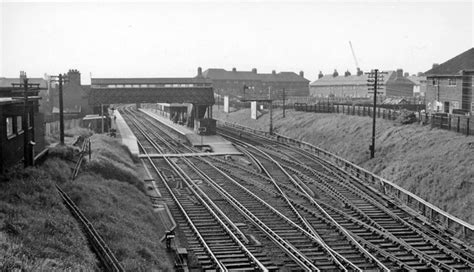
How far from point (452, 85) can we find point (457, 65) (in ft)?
7.11

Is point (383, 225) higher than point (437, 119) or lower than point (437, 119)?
lower

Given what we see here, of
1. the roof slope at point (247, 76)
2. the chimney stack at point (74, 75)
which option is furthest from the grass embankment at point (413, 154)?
the roof slope at point (247, 76)

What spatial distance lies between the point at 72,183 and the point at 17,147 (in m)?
2.70

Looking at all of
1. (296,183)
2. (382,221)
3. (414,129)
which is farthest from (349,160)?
(382,221)

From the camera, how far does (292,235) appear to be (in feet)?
64.8

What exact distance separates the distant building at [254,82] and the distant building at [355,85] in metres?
5.26

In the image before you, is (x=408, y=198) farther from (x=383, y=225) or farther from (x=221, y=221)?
(x=221, y=221)

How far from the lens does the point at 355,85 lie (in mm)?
100312

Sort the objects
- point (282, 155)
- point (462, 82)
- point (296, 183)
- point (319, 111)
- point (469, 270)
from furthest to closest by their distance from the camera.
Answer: point (319, 111) → point (462, 82) → point (282, 155) → point (296, 183) → point (469, 270)

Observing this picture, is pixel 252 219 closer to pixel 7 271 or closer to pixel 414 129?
pixel 7 271

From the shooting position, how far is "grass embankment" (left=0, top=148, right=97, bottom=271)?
1133 centimetres

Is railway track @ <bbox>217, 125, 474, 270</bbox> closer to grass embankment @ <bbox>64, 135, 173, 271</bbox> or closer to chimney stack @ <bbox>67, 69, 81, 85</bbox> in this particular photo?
grass embankment @ <bbox>64, 135, 173, 271</bbox>

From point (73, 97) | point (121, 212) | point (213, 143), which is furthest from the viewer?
point (73, 97)

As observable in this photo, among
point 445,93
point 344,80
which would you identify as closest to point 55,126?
point 445,93
